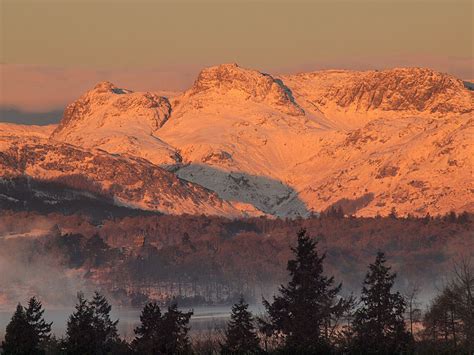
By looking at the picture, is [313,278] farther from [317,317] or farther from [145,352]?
[145,352]

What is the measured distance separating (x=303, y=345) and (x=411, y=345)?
64.6 feet

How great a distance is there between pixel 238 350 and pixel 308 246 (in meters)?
17.8

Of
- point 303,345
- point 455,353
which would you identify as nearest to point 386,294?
point 303,345

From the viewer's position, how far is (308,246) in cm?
19000

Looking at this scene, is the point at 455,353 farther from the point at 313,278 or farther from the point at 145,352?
the point at 145,352

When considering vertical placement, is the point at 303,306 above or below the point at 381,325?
above

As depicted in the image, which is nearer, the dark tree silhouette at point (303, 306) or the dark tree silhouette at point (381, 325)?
the dark tree silhouette at point (303, 306)

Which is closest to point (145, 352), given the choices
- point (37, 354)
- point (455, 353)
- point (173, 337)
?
point (173, 337)

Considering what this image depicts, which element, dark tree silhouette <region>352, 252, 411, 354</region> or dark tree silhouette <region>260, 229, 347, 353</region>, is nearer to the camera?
dark tree silhouette <region>260, 229, 347, 353</region>

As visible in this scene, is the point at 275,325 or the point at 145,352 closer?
the point at 275,325

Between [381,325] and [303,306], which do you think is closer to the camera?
[303,306]

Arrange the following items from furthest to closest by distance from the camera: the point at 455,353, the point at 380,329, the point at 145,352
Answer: the point at 145,352
the point at 380,329
the point at 455,353

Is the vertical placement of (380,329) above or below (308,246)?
below

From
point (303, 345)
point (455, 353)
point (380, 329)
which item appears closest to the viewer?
point (455, 353)
